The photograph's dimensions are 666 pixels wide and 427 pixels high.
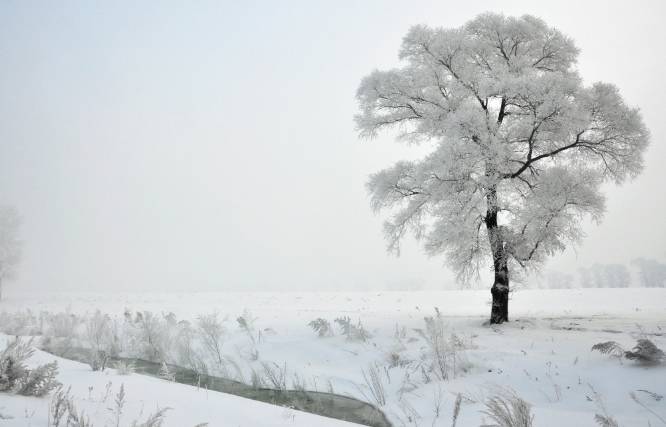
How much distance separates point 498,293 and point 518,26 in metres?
8.05

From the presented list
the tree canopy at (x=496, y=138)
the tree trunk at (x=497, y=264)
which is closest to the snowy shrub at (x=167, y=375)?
the tree canopy at (x=496, y=138)

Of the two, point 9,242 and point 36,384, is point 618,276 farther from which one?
point 9,242

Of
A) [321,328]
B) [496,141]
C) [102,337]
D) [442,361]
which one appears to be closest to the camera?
[442,361]

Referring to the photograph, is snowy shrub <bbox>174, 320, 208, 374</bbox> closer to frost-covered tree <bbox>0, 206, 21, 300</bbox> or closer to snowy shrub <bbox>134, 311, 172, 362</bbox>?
snowy shrub <bbox>134, 311, 172, 362</bbox>

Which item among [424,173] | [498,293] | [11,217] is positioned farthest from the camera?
[11,217]

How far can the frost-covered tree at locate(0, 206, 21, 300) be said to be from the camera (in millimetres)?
35312

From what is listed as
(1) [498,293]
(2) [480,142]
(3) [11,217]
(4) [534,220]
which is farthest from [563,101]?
(3) [11,217]

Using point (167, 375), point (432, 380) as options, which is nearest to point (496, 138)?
point (432, 380)

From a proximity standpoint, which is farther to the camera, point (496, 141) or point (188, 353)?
point (496, 141)

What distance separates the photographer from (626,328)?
30.7 feet

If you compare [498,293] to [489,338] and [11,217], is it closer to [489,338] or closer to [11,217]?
[489,338]

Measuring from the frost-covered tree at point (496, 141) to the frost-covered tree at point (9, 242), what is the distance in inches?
1552

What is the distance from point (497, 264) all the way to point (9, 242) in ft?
143

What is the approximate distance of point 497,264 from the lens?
1075 cm
